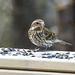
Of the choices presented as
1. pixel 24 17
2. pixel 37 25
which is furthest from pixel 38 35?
pixel 24 17

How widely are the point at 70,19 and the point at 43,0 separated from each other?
3.68 ft

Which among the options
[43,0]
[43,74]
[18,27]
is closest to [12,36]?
[18,27]

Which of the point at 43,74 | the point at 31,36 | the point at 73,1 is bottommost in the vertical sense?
the point at 43,74

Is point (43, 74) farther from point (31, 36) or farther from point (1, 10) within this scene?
point (1, 10)

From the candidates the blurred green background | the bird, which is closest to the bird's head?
the bird

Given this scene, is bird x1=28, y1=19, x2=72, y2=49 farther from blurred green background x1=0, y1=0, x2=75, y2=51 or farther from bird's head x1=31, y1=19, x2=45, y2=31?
blurred green background x1=0, y1=0, x2=75, y2=51

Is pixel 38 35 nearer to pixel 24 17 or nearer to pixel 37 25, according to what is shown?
pixel 37 25

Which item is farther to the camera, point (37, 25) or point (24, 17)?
point (24, 17)

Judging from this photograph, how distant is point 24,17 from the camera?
4.66 metres

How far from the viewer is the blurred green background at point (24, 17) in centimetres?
441

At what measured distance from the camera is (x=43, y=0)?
5023 mm

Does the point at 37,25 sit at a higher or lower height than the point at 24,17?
lower

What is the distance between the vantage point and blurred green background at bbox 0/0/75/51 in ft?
14.5

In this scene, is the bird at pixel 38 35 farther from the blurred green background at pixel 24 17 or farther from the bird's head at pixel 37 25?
the blurred green background at pixel 24 17
